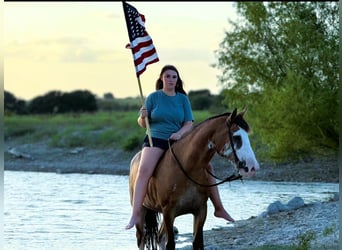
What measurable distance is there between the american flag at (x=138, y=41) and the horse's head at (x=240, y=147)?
2016 mm

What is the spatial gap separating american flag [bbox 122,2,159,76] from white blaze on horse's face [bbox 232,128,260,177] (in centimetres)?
216

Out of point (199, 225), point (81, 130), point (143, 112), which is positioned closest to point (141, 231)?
point (199, 225)

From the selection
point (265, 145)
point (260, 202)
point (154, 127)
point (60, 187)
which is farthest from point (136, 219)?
point (265, 145)

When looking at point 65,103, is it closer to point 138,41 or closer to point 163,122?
point 138,41

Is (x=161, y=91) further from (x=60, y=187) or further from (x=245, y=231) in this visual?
(x=60, y=187)

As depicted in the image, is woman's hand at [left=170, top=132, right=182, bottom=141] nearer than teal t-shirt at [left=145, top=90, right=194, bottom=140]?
Yes

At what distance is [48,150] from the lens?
4028 cm

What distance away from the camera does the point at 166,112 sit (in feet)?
34.2

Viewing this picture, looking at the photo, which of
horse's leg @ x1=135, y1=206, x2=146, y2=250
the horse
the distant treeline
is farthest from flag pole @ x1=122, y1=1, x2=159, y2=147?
the distant treeline

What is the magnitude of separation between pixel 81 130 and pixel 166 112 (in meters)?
32.1

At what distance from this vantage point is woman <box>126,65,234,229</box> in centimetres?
1037

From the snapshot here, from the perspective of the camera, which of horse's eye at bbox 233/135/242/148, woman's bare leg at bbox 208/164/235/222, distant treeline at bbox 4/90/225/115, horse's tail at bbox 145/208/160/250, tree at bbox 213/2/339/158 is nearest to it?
horse's eye at bbox 233/135/242/148

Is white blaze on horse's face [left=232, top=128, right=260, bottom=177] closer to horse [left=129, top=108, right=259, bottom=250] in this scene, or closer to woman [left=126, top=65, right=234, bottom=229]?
horse [left=129, top=108, right=259, bottom=250]

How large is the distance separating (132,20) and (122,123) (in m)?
31.7
